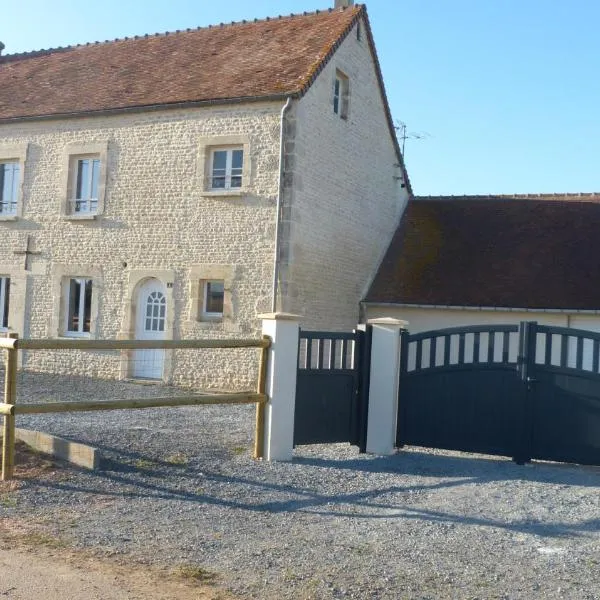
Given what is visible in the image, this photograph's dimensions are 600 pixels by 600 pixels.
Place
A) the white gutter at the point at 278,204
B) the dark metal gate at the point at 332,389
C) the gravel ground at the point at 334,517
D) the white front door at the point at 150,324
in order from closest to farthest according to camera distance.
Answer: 1. the gravel ground at the point at 334,517
2. the dark metal gate at the point at 332,389
3. the white gutter at the point at 278,204
4. the white front door at the point at 150,324

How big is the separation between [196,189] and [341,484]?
408 inches

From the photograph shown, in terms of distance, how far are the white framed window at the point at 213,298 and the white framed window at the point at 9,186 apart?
221 inches

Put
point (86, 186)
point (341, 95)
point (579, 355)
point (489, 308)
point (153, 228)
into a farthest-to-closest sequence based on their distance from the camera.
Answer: point (86, 186) < point (341, 95) < point (489, 308) < point (153, 228) < point (579, 355)

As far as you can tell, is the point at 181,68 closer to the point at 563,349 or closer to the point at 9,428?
the point at 563,349

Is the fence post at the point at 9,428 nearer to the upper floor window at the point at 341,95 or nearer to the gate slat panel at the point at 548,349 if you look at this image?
the gate slat panel at the point at 548,349

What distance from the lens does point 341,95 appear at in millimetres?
18328

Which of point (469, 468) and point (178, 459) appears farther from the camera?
point (469, 468)

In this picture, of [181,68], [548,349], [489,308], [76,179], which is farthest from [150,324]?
[548,349]

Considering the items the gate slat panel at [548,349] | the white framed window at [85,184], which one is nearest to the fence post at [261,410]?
the gate slat panel at [548,349]

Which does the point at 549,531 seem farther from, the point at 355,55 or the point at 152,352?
the point at 355,55

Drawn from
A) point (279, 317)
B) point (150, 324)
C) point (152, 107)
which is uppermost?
point (152, 107)

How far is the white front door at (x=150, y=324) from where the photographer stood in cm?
1734

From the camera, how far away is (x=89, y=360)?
17906 millimetres

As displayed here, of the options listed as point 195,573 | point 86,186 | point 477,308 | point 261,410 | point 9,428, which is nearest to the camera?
point 195,573
